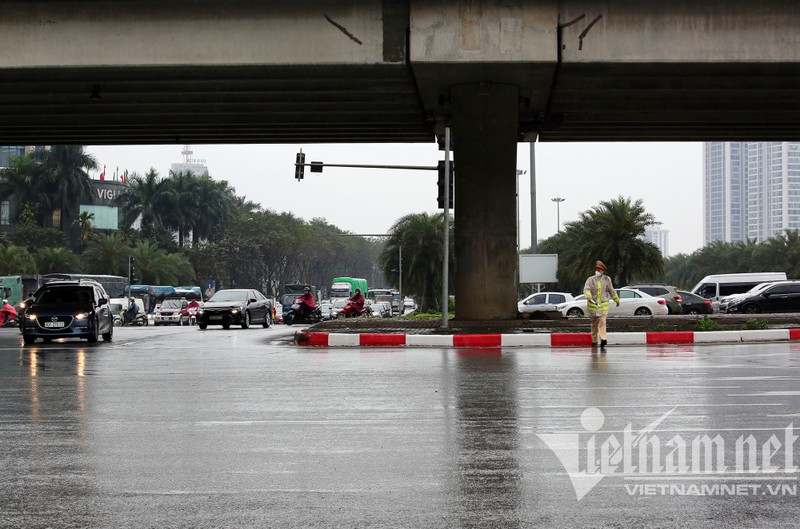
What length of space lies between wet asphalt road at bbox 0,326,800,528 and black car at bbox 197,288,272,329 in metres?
20.3

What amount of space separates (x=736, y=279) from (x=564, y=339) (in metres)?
39.1

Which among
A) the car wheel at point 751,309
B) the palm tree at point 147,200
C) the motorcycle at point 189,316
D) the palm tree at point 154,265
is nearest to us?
the car wheel at point 751,309

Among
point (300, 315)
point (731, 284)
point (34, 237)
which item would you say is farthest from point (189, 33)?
point (34, 237)

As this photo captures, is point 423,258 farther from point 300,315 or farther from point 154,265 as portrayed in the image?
point 154,265

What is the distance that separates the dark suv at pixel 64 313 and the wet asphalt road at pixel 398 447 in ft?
32.6

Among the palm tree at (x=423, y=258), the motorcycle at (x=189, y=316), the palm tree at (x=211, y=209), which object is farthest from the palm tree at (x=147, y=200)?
the palm tree at (x=423, y=258)

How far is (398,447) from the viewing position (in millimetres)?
7660

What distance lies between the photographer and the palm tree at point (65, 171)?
3644 inches

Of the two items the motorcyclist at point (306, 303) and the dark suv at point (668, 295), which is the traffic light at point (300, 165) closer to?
the motorcyclist at point (306, 303)

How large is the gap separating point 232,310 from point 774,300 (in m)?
24.0

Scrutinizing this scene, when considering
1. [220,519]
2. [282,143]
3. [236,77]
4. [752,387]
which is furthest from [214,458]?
[282,143]

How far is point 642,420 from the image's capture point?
29.2 feet

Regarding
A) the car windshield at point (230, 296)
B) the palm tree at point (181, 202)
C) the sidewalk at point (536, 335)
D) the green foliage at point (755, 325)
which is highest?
the palm tree at point (181, 202)

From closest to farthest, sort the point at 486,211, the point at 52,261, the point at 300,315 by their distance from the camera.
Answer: the point at 486,211 < the point at 300,315 < the point at 52,261
